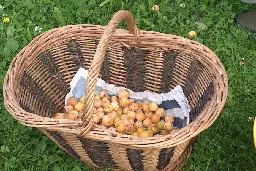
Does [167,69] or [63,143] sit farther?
[167,69]

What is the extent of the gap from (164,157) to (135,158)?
0.48 feet

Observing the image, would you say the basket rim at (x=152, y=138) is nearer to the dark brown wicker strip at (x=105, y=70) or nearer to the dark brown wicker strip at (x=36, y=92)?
the dark brown wicker strip at (x=36, y=92)

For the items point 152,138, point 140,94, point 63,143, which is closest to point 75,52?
point 140,94

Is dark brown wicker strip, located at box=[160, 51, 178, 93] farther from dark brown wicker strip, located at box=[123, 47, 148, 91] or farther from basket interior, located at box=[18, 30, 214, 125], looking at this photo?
dark brown wicker strip, located at box=[123, 47, 148, 91]

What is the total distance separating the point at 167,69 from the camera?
2.81 metres

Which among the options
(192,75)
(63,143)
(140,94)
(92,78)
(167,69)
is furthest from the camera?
(140,94)

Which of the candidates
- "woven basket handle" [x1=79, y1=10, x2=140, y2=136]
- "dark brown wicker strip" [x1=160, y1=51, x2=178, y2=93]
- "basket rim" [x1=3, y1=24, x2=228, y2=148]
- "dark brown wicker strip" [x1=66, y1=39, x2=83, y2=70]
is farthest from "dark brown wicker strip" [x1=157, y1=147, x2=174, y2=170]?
"dark brown wicker strip" [x1=66, y1=39, x2=83, y2=70]

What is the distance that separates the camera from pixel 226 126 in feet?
9.32

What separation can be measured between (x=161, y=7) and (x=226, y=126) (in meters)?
1.17

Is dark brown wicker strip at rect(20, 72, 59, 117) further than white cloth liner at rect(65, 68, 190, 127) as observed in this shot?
No

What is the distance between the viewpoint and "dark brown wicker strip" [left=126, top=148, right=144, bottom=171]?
2.23 meters

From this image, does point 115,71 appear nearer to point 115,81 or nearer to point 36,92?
point 115,81

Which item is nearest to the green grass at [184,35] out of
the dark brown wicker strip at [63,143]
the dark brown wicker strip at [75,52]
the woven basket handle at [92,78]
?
the dark brown wicker strip at [63,143]

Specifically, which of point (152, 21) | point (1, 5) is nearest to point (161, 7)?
point (152, 21)
